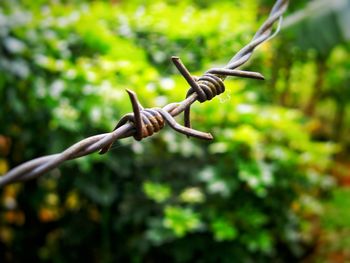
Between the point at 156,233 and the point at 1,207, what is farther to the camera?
the point at 1,207

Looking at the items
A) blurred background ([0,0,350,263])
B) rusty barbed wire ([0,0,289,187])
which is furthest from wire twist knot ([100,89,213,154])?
blurred background ([0,0,350,263])

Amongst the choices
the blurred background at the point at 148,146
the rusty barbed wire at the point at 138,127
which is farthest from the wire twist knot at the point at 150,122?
the blurred background at the point at 148,146

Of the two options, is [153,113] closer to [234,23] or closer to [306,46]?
[234,23]

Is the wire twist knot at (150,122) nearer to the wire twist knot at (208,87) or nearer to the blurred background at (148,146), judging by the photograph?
the wire twist knot at (208,87)

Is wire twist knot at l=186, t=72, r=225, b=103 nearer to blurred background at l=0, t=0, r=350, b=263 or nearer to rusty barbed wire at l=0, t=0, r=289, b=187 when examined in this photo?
rusty barbed wire at l=0, t=0, r=289, b=187

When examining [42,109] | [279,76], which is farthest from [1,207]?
[279,76]

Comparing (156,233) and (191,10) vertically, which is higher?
(191,10)

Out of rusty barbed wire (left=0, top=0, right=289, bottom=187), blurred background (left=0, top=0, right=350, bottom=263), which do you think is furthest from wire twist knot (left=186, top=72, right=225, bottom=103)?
blurred background (left=0, top=0, right=350, bottom=263)

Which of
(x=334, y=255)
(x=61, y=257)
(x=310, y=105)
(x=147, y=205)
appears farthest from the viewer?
(x=310, y=105)

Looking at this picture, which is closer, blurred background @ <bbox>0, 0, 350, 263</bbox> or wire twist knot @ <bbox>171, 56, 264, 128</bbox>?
wire twist knot @ <bbox>171, 56, 264, 128</bbox>
